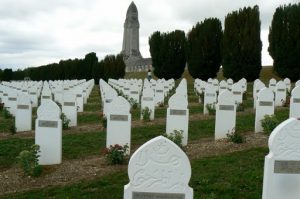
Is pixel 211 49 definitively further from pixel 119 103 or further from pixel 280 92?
pixel 119 103

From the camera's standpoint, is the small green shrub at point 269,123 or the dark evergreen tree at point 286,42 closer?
the small green shrub at point 269,123

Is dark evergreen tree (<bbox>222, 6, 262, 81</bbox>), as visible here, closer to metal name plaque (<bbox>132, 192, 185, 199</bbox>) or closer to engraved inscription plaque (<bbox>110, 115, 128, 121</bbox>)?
engraved inscription plaque (<bbox>110, 115, 128, 121</bbox>)

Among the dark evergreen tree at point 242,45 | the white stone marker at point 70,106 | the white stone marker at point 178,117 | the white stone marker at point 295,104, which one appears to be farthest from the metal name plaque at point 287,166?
the dark evergreen tree at point 242,45

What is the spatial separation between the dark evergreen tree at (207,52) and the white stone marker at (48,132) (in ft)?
80.5

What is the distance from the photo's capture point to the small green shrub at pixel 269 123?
1150cm

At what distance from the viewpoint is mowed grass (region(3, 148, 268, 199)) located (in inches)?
271

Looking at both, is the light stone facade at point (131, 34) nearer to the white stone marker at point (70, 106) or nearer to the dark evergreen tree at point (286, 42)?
the dark evergreen tree at point (286, 42)

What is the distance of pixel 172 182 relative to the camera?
438 centimetres

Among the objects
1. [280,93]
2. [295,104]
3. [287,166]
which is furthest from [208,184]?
[280,93]

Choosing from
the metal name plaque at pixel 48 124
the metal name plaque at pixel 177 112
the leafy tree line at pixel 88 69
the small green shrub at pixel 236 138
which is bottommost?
the small green shrub at pixel 236 138

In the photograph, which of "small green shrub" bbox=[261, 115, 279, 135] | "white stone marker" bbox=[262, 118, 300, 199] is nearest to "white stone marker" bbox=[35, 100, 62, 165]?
"white stone marker" bbox=[262, 118, 300, 199]

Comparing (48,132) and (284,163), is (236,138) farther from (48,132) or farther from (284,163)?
(284,163)

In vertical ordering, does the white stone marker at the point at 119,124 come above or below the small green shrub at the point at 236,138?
above

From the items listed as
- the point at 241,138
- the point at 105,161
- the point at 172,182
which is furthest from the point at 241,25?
the point at 172,182
